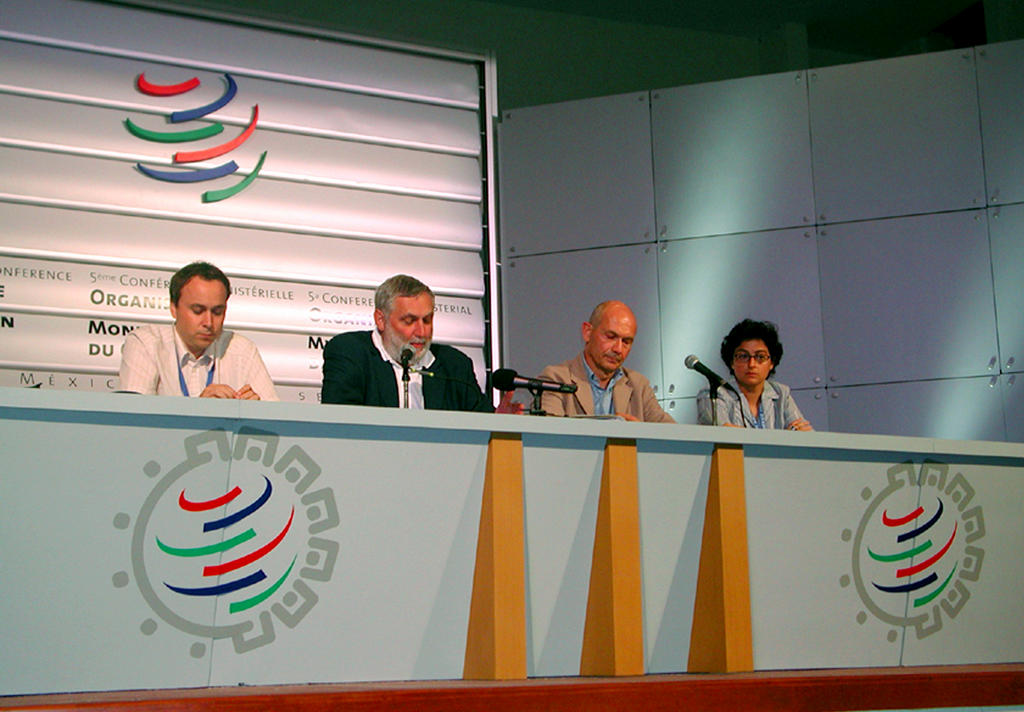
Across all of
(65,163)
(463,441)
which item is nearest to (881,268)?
(463,441)

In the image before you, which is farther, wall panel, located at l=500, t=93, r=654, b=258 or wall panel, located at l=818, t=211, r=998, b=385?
wall panel, located at l=500, t=93, r=654, b=258

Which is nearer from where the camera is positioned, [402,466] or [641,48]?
[402,466]

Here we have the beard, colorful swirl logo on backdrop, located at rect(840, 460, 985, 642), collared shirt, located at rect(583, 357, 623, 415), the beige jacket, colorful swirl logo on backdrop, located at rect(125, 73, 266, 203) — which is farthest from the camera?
colorful swirl logo on backdrop, located at rect(125, 73, 266, 203)

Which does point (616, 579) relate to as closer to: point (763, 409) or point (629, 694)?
point (629, 694)

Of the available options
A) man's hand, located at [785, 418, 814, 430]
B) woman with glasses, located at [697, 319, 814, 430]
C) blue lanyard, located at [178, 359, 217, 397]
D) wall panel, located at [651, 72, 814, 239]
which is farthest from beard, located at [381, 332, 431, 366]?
wall panel, located at [651, 72, 814, 239]

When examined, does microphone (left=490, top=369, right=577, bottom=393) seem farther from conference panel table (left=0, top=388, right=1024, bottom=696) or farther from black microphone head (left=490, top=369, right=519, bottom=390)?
conference panel table (left=0, top=388, right=1024, bottom=696)

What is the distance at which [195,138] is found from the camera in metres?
4.59

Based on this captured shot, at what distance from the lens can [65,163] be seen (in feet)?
14.4

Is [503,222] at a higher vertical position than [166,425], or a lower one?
higher

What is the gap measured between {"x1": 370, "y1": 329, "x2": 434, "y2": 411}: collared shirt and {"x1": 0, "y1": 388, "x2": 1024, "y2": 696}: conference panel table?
3.86ft

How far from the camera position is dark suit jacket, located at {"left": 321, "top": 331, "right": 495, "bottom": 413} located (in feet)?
12.3

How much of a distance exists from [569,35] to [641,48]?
43 centimetres

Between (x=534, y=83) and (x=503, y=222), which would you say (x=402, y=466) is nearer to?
(x=503, y=222)

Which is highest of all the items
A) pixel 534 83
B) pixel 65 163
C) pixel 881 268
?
pixel 534 83
